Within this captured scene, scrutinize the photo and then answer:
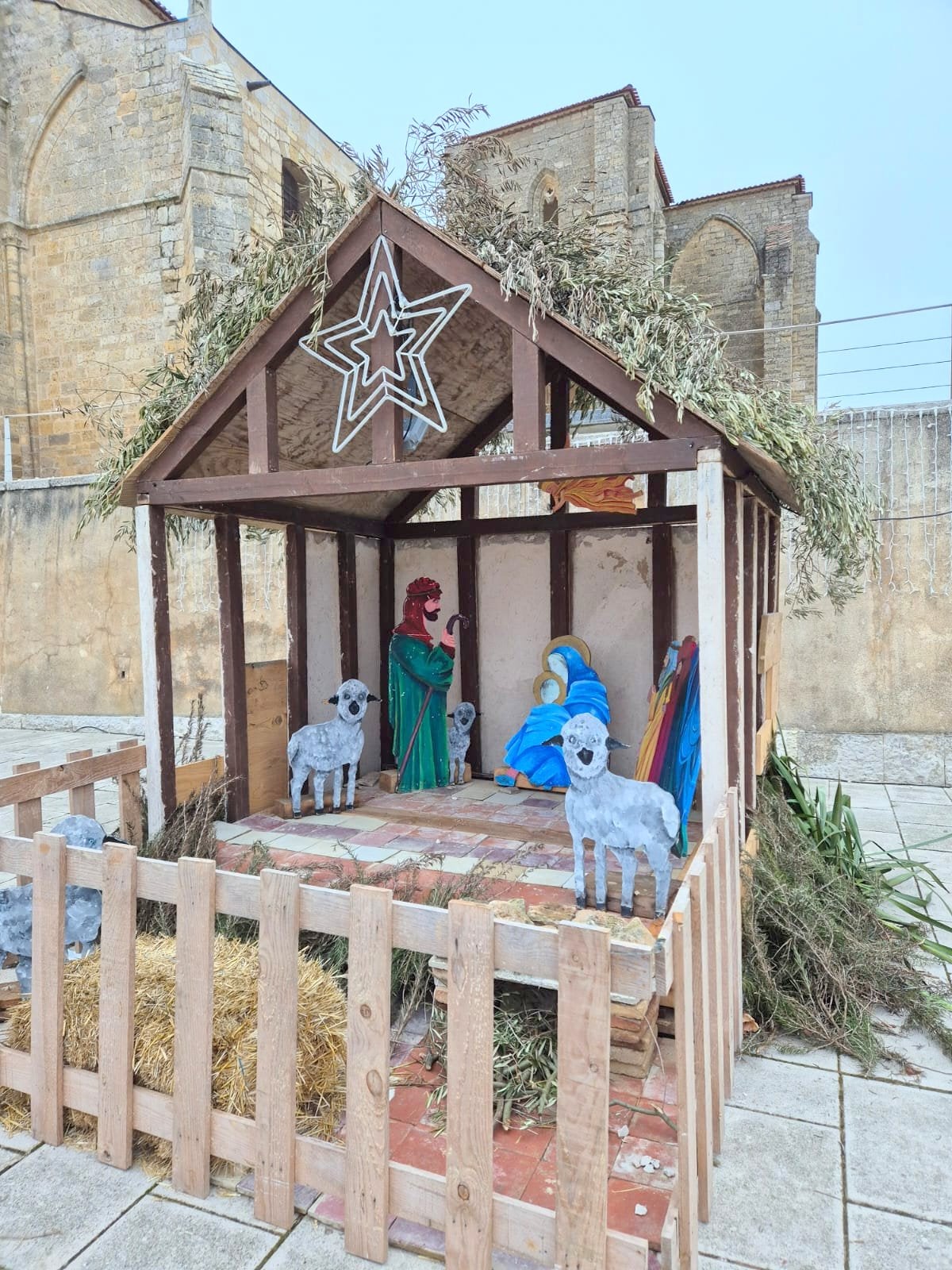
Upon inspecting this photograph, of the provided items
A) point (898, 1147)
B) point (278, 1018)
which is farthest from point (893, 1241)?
point (278, 1018)

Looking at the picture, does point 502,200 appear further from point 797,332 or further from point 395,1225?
point 797,332

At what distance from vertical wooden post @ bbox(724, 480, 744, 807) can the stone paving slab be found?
2.80m

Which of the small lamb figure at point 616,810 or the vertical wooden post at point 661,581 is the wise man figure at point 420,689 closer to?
the vertical wooden post at point 661,581

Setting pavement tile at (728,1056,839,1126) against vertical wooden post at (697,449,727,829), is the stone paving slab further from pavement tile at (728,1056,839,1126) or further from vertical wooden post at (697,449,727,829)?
vertical wooden post at (697,449,727,829)

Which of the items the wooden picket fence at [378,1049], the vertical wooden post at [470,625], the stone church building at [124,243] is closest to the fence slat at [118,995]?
the wooden picket fence at [378,1049]

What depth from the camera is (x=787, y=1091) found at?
3016mm

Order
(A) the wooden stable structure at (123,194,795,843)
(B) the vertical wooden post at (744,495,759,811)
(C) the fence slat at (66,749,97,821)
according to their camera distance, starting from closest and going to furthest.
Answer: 1. (A) the wooden stable structure at (123,194,795,843)
2. (C) the fence slat at (66,749,97,821)
3. (B) the vertical wooden post at (744,495,759,811)

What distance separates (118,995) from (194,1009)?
1.00 feet

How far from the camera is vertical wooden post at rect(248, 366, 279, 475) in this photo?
14.0 feet

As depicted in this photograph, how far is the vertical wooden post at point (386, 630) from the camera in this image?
258 inches

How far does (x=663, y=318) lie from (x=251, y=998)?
127 inches

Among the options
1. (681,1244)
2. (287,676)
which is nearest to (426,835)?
(287,676)

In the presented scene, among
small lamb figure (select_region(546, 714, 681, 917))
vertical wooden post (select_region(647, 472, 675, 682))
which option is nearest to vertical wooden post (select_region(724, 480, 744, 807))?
small lamb figure (select_region(546, 714, 681, 917))

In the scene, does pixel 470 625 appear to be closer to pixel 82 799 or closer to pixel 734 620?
pixel 734 620
